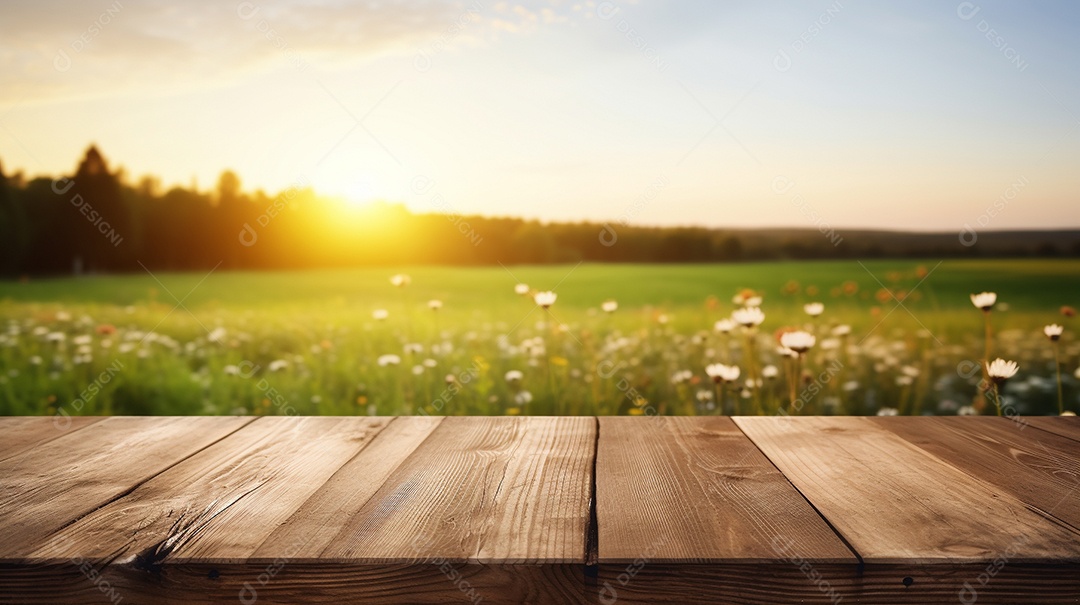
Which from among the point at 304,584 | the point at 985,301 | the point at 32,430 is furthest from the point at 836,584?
the point at 985,301

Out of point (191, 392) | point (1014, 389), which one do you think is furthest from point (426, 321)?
point (1014, 389)

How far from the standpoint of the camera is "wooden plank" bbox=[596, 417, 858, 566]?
1.02 meters

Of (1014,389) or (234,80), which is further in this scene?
(234,80)

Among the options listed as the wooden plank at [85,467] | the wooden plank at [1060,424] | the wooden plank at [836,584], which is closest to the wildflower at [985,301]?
the wooden plank at [1060,424]

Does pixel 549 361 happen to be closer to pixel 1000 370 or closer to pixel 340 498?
pixel 1000 370

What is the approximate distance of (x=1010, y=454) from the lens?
5.12ft

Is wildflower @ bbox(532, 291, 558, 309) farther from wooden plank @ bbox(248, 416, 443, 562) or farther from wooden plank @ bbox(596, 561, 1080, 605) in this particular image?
wooden plank @ bbox(596, 561, 1080, 605)

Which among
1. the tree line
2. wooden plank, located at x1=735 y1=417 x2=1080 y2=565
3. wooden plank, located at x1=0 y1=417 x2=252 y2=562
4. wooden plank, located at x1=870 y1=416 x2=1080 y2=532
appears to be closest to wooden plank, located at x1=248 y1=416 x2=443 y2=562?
wooden plank, located at x1=0 y1=417 x2=252 y2=562

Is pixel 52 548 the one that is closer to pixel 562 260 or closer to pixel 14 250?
pixel 562 260

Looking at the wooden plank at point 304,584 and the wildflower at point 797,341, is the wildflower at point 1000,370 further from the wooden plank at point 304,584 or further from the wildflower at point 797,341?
the wooden plank at point 304,584

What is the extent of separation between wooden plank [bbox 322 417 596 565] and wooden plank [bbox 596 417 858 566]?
0.17ft

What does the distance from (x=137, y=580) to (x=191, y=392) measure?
372cm

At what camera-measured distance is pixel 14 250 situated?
1850 centimetres

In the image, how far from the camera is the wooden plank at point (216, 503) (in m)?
1.05
